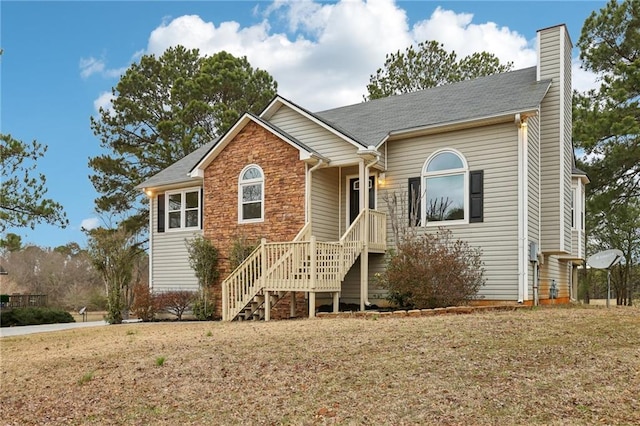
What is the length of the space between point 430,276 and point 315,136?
17.5ft

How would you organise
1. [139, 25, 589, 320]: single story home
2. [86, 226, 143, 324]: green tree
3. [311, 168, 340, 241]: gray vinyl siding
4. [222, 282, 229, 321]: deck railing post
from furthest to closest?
[86, 226, 143, 324]: green tree
[311, 168, 340, 241]: gray vinyl siding
[222, 282, 229, 321]: deck railing post
[139, 25, 589, 320]: single story home

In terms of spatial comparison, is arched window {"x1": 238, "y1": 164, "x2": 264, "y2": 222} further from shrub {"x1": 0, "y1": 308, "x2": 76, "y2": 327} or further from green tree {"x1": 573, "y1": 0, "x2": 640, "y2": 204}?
green tree {"x1": 573, "y1": 0, "x2": 640, "y2": 204}

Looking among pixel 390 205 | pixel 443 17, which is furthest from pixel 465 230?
pixel 443 17

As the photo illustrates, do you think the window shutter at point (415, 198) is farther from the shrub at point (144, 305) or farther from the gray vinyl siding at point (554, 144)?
the shrub at point (144, 305)

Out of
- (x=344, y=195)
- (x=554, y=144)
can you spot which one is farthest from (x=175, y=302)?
(x=554, y=144)

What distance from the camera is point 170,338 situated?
9.58 metres

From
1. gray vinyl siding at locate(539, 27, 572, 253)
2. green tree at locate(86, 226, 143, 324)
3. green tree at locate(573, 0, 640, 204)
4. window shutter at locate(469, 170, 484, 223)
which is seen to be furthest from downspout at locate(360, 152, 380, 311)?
green tree at locate(573, 0, 640, 204)

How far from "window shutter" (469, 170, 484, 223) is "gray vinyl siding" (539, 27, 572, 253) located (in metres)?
2.20

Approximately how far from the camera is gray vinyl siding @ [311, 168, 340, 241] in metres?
14.4

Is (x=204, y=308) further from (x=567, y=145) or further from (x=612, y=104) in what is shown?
(x=612, y=104)

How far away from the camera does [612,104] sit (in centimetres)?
1897

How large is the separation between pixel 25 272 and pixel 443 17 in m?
27.5

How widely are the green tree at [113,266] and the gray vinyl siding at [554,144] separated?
11.4 m

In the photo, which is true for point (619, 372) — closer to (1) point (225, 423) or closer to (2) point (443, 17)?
(1) point (225, 423)
